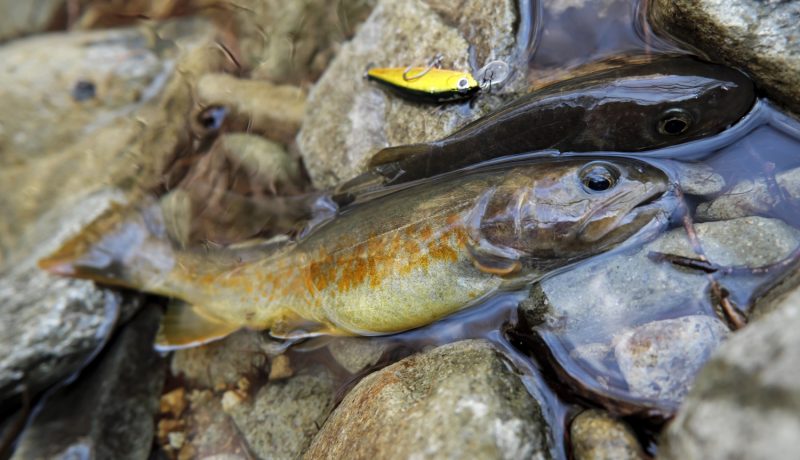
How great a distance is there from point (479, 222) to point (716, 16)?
1.65 meters

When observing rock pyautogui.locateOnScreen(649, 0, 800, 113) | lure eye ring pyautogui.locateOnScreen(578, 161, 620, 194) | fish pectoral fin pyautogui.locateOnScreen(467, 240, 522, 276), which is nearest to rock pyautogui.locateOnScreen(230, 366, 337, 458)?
fish pectoral fin pyautogui.locateOnScreen(467, 240, 522, 276)

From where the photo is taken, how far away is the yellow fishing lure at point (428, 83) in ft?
11.2

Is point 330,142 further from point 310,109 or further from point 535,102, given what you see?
point 535,102

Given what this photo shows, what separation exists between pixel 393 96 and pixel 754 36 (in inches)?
86.8

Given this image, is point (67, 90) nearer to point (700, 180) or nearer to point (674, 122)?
point (674, 122)

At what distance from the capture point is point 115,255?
14.0 ft

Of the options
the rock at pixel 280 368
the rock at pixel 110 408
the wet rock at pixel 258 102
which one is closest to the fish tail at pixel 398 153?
the wet rock at pixel 258 102

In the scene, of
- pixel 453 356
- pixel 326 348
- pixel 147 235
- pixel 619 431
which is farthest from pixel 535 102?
pixel 147 235

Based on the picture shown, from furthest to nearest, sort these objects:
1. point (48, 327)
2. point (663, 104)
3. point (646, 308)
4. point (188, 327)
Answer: point (188, 327) < point (48, 327) < point (663, 104) < point (646, 308)

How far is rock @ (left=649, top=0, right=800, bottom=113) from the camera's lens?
267cm

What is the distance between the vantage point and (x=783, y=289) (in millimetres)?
2434

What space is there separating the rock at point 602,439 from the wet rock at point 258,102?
3.18 m

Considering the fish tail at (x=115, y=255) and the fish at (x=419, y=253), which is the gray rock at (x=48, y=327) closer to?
the fish tail at (x=115, y=255)

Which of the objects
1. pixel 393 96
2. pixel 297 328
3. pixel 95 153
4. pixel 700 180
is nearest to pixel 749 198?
pixel 700 180
